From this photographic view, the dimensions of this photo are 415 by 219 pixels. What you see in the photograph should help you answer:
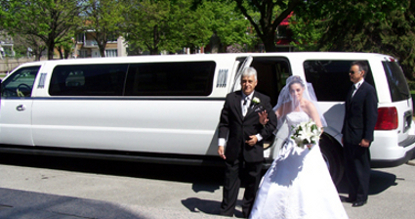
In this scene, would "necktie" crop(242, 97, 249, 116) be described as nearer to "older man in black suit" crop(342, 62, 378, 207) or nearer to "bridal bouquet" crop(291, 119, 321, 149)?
"bridal bouquet" crop(291, 119, 321, 149)

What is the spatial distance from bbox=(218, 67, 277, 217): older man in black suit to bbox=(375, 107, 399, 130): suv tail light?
1.74 m

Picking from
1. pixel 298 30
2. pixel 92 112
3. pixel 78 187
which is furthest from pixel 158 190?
pixel 298 30

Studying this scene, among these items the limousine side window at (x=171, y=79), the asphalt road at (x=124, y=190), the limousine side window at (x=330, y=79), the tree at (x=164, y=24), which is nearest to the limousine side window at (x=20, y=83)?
the asphalt road at (x=124, y=190)

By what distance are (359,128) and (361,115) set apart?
162 millimetres

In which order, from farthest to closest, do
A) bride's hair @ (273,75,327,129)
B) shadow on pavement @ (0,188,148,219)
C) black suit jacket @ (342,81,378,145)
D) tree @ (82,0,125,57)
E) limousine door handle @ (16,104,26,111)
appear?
tree @ (82,0,125,57), limousine door handle @ (16,104,26,111), black suit jacket @ (342,81,378,145), bride's hair @ (273,75,327,129), shadow on pavement @ (0,188,148,219)

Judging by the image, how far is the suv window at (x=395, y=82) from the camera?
518 cm

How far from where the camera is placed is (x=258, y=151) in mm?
4234

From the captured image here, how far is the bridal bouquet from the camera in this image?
3850 mm

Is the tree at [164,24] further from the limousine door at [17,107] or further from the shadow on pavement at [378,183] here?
the shadow on pavement at [378,183]

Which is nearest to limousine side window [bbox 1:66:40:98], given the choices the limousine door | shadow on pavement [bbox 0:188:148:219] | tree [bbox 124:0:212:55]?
the limousine door

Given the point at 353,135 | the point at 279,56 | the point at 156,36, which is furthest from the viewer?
the point at 156,36

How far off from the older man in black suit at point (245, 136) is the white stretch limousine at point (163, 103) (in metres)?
0.83

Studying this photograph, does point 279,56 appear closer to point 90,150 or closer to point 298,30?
point 90,150

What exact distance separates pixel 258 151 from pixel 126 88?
275 cm
